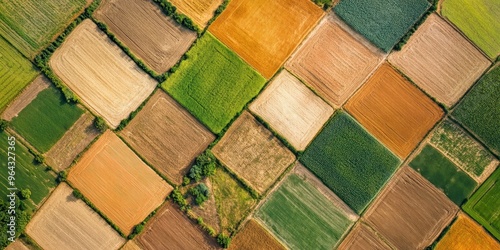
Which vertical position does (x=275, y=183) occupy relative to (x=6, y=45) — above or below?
above

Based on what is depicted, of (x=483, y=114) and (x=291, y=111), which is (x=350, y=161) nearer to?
(x=291, y=111)

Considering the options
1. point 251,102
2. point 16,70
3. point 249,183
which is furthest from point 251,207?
point 16,70

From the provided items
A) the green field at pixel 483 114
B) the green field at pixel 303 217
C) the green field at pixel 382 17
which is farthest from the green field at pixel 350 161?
the green field at pixel 382 17

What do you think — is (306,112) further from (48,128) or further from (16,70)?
(16,70)

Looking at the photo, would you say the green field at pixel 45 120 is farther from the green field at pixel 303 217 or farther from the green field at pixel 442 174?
Answer: the green field at pixel 442 174

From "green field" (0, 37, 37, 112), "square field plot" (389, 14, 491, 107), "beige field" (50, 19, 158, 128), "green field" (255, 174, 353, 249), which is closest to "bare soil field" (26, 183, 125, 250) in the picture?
"beige field" (50, 19, 158, 128)

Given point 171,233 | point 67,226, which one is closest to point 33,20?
point 67,226

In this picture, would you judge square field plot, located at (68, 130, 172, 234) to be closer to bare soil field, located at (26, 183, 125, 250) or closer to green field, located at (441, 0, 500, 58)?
bare soil field, located at (26, 183, 125, 250)
